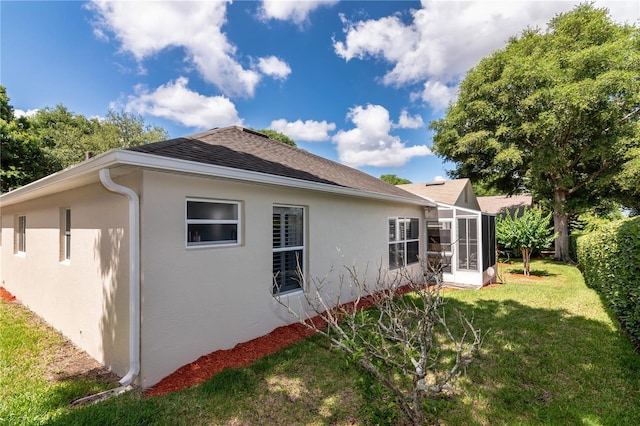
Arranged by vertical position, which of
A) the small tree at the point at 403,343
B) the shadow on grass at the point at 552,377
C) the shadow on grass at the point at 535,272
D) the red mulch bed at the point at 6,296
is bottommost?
the shadow on grass at the point at 535,272

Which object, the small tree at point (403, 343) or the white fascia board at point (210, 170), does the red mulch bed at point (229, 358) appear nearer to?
the small tree at point (403, 343)

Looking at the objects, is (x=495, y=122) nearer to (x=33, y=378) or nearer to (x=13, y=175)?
(x=33, y=378)

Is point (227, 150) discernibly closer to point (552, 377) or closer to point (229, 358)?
point (229, 358)

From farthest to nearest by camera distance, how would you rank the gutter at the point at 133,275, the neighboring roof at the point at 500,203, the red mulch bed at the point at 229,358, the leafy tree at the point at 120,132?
the neighboring roof at the point at 500,203, the leafy tree at the point at 120,132, the red mulch bed at the point at 229,358, the gutter at the point at 133,275

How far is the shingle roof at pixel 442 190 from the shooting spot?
1430cm

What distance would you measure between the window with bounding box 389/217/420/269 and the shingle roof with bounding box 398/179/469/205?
145 inches

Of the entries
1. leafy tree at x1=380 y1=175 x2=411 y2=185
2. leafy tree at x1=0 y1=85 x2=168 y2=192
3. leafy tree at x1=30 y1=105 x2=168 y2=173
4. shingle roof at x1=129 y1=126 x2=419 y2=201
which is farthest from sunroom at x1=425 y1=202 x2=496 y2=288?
leafy tree at x1=380 y1=175 x2=411 y2=185

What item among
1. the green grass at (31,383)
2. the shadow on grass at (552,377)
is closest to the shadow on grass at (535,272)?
the shadow on grass at (552,377)

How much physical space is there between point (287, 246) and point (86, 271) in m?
3.61

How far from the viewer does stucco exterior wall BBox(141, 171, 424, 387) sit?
397cm

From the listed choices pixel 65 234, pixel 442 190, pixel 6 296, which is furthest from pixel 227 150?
pixel 442 190

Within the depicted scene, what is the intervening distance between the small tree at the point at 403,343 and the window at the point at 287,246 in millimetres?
351

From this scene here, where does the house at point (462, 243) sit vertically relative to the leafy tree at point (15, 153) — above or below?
below

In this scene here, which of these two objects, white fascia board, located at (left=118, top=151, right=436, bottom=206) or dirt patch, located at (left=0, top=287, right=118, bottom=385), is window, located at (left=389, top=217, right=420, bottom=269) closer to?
white fascia board, located at (left=118, top=151, right=436, bottom=206)
